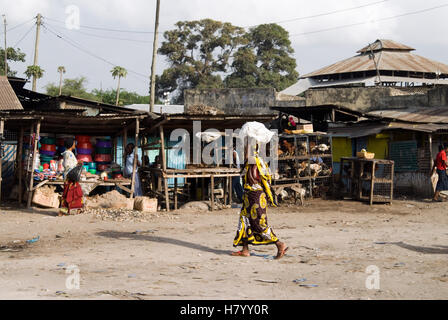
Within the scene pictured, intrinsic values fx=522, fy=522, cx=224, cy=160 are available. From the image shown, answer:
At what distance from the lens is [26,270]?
6.47 metres

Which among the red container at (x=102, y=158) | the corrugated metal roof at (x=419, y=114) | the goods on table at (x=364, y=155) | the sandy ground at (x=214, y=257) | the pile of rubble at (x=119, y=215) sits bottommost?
the sandy ground at (x=214, y=257)

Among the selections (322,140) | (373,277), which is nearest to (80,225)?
(373,277)

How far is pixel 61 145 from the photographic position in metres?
15.4

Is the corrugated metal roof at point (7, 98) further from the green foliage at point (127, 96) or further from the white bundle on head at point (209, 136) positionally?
the green foliage at point (127, 96)

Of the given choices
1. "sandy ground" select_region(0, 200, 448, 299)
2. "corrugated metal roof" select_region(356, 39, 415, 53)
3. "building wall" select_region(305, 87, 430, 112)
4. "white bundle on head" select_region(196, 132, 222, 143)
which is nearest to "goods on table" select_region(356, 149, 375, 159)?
"sandy ground" select_region(0, 200, 448, 299)

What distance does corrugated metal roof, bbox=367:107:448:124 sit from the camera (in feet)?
61.9

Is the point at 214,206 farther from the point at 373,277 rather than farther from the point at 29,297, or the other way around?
Answer: the point at 29,297

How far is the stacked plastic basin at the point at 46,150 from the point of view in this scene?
48.3ft

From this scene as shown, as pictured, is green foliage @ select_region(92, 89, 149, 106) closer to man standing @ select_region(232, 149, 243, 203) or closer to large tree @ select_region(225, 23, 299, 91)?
large tree @ select_region(225, 23, 299, 91)

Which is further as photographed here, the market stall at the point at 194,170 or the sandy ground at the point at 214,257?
the market stall at the point at 194,170

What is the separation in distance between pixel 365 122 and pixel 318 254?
11.4m

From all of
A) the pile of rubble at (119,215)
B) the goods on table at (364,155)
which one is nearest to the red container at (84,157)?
the pile of rubble at (119,215)

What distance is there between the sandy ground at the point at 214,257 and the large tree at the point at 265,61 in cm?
3297

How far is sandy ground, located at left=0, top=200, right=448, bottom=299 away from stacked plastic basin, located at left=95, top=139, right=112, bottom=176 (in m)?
3.05
